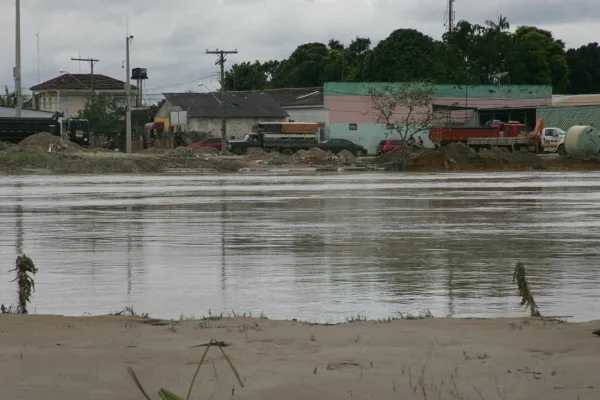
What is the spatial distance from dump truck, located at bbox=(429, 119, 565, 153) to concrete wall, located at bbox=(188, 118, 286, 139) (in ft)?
85.4

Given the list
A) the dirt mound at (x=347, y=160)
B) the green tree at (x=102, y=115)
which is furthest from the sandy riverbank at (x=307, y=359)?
the green tree at (x=102, y=115)

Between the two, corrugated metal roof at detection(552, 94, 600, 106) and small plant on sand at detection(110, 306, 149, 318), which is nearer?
small plant on sand at detection(110, 306, 149, 318)

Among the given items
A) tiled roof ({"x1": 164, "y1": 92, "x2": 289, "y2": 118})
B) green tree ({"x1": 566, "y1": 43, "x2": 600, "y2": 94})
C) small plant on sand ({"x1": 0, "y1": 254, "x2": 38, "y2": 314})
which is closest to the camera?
small plant on sand ({"x1": 0, "y1": 254, "x2": 38, "y2": 314})

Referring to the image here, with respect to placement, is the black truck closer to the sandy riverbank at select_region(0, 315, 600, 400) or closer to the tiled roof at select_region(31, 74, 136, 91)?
the tiled roof at select_region(31, 74, 136, 91)

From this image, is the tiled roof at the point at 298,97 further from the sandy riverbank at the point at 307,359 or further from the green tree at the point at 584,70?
the sandy riverbank at the point at 307,359

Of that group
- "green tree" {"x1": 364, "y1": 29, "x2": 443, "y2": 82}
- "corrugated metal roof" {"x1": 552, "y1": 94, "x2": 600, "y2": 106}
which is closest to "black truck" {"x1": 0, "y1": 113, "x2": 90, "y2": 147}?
"green tree" {"x1": 364, "y1": 29, "x2": 443, "y2": 82}

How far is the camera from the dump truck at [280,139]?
3275 inches

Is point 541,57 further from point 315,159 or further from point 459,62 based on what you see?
point 315,159

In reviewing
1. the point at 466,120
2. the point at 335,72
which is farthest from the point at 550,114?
the point at 335,72

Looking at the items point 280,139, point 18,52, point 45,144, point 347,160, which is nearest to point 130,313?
point 347,160

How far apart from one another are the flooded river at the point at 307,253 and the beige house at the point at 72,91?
320 ft

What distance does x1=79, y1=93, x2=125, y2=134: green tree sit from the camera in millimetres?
101938

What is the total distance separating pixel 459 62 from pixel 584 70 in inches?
1212

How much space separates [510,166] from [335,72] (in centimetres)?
7144
